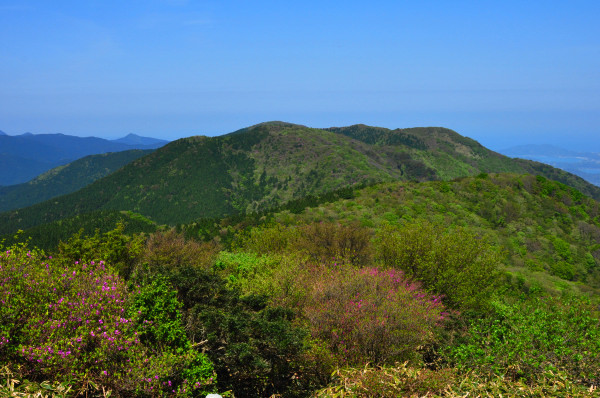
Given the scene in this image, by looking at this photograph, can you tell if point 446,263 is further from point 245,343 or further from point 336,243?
point 245,343

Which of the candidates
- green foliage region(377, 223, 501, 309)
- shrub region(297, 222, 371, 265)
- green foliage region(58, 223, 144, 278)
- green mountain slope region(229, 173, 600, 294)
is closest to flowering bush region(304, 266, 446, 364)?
green foliage region(377, 223, 501, 309)

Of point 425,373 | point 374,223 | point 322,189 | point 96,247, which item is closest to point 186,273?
point 425,373

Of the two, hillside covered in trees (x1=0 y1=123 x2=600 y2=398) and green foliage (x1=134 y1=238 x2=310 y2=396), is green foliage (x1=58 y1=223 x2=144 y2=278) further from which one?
green foliage (x1=134 y1=238 x2=310 y2=396)

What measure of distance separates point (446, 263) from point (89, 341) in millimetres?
16955

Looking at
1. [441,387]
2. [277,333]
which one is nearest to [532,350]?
[441,387]

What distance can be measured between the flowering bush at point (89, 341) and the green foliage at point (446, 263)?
13718 mm

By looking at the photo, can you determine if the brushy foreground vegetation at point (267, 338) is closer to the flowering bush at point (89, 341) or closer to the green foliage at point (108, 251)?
the flowering bush at point (89, 341)

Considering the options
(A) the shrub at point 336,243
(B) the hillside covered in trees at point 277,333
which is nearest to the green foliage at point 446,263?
(B) the hillside covered in trees at point 277,333

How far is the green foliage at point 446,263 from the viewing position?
59.4ft

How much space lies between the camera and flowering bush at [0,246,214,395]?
24.1ft

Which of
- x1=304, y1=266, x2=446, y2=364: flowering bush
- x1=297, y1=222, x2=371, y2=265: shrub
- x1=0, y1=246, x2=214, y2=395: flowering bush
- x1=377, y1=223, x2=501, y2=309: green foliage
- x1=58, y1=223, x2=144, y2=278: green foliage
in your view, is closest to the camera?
x1=0, y1=246, x2=214, y2=395: flowering bush

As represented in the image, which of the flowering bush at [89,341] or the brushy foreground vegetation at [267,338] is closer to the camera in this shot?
the flowering bush at [89,341]

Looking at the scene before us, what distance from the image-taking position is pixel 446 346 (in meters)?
11.0

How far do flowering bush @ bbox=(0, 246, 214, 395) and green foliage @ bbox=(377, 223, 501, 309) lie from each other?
45.0 feet
